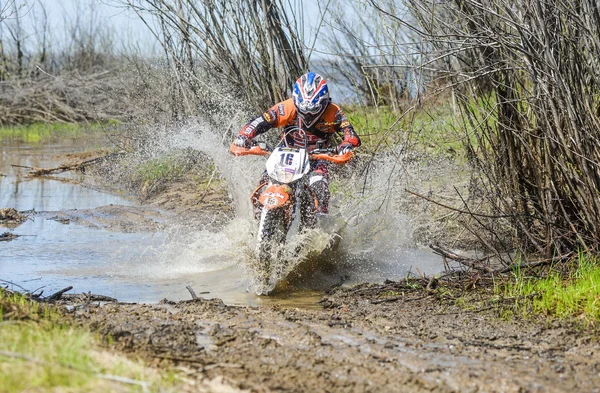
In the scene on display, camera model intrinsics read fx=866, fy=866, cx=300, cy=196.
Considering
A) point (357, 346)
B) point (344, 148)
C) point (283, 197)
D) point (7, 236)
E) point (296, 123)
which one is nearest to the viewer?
point (357, 346)

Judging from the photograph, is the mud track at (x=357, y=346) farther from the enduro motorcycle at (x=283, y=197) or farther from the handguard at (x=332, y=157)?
the handguard at (x=332, y=157)

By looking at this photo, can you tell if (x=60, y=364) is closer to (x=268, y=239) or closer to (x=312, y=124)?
(x=268, y=239)

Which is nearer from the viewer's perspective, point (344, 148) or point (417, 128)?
point (344, 148)

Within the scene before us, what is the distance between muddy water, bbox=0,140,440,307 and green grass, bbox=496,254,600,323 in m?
1.45

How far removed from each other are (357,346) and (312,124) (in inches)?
135

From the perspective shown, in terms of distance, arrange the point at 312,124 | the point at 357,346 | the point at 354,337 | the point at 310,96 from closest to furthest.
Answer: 1. the point at 357,346
2. the point at 354,337
3. the point at 310,96
4. the point at 312,124

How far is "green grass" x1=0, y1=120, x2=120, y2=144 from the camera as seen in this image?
68.0 feet

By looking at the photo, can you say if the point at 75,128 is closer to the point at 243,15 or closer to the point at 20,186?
the point at 20,186

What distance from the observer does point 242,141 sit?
7.32 metres

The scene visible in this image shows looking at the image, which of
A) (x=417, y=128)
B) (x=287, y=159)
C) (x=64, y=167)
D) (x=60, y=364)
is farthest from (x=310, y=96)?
(x=64, y=167)

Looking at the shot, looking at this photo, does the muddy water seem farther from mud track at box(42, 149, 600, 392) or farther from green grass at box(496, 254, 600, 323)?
green grass at box(496, 254, 600, 323)

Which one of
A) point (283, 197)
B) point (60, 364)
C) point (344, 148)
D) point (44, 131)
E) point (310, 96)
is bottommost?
point (60, 364)

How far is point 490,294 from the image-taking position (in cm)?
592

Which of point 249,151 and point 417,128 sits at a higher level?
point 417,128
